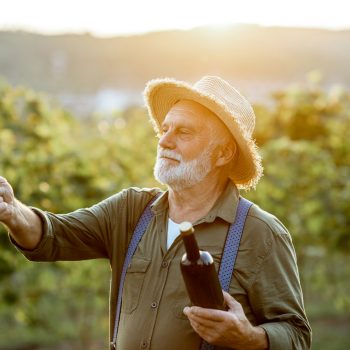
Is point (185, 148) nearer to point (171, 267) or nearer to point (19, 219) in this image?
point (171, 267)

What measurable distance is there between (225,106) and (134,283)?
822mm

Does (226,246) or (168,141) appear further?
(168,141)

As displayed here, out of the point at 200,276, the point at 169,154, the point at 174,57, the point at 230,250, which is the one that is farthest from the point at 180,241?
the point at 174,57

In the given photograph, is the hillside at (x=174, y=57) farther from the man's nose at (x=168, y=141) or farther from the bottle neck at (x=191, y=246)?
the bottle neck at (x=191, y=246)

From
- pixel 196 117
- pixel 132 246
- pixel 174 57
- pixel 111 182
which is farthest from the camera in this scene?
pixel 174 57

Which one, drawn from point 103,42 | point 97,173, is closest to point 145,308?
point 97,173

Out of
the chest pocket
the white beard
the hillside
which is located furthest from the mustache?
the hillside

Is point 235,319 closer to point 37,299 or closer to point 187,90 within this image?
Answer: point 187,90

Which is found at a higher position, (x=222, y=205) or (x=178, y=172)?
(x=178, y=172)

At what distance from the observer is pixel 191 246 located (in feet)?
7.86

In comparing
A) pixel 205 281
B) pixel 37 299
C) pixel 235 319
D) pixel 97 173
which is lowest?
pixel 37 299

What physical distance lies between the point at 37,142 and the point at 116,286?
7.49 m

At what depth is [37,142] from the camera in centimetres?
1032

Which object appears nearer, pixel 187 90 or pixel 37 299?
pixel 187 90
